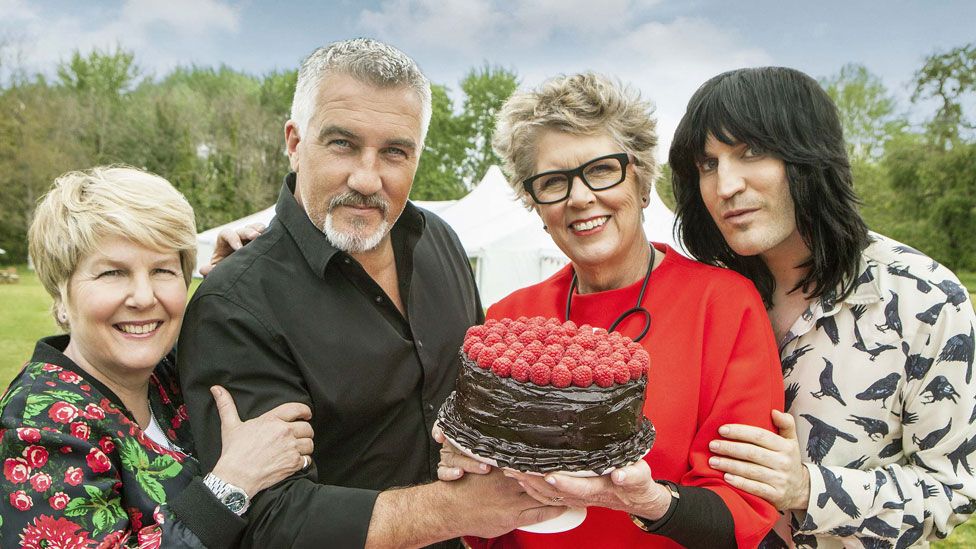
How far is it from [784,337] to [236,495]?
2.17 m

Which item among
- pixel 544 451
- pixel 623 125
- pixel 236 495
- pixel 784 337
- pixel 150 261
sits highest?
pixel 623 125

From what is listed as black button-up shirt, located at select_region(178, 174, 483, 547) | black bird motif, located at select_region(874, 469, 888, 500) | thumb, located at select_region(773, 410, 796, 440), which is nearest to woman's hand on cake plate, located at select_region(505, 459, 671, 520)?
thumb, located at select_region(773, 410, 796, 440)

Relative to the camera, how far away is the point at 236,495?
2223mm

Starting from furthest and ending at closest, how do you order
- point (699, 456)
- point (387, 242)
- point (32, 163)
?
point (32, 163), point (387, 242), point (699, 456)

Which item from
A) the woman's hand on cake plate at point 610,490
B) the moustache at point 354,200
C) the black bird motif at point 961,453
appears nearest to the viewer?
the woman's hand on cake plate at point 610,490

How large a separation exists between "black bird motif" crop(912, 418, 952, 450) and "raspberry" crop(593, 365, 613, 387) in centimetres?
132

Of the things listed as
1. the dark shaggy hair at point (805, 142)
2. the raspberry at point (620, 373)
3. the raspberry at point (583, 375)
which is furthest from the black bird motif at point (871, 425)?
the raspberry at point (583, 375)

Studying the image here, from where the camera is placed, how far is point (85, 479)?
212 centimetres

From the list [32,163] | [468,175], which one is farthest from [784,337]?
[32,163]

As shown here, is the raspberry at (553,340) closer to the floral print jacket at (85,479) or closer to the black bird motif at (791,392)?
the black bird motif at (791,392)

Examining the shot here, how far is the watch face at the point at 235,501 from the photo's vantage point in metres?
2.21

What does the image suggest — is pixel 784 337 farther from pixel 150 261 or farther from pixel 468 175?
pixel 468 175

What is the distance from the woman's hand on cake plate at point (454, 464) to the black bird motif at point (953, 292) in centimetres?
178

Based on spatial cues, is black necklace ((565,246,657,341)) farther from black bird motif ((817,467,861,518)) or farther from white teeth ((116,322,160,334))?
white teeth ((116,322,160,334))
